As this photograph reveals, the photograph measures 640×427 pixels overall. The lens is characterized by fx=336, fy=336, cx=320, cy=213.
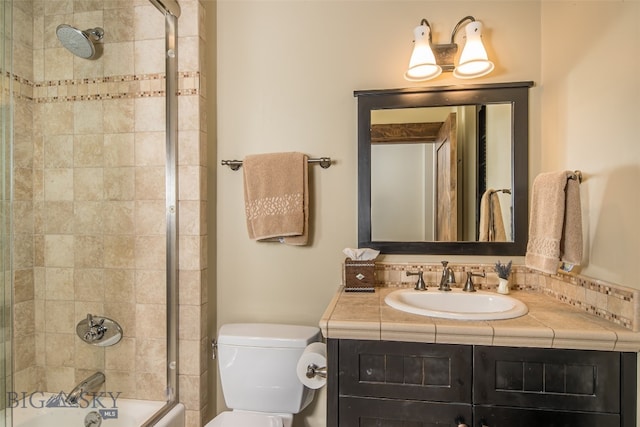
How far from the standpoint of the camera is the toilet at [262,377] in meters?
1.42

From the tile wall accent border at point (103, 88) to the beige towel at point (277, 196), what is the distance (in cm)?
48

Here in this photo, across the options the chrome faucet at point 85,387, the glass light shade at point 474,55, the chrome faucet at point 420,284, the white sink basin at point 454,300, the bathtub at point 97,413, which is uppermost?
the glass light shade at point 474,55

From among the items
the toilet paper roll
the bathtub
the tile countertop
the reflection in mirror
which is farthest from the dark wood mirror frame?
the bathtub

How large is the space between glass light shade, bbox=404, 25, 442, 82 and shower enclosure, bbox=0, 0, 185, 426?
1108 millimetres

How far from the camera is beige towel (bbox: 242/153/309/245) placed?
1.57 meters

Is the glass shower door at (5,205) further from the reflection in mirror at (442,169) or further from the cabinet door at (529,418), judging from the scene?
the cabinet door at (529,418)

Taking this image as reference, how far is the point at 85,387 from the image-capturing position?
4.91ft

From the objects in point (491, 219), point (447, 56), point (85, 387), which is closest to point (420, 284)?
point (491, 219)

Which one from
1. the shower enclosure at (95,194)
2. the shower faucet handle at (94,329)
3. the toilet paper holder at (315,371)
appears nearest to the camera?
the toilet paper holder at (315,371)

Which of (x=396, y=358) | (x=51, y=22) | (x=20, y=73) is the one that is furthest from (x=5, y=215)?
(x=396, y=358)

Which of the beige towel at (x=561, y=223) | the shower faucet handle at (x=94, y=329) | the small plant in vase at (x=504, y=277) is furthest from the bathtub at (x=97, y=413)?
the beige towel at (x=561, y=223)

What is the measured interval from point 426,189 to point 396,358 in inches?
31.9

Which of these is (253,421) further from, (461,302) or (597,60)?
(597,60)

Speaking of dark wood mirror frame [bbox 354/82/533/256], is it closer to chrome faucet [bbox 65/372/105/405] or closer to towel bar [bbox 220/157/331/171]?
towel bar [bbox 220/157/331/171]
